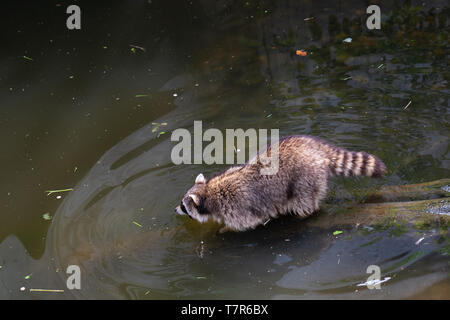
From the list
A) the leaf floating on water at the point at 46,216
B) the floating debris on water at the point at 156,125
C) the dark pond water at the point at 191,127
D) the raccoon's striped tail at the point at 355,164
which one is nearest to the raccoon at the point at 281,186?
the raccoon's striped tail at the point at 355,164

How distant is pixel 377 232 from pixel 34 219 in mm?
3351

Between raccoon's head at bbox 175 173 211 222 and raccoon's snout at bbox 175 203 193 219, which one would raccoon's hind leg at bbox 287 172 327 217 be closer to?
raccoon's head at bbox 175 173 211 222

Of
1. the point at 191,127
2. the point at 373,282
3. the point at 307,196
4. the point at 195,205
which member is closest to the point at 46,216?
the point at 195,205

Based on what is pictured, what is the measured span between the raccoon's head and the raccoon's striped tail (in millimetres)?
1249

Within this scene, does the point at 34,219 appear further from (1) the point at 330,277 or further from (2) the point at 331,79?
(2) the point at 331,79

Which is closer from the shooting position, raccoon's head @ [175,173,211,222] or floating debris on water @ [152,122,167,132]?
raccoon's head @ [175,173,211,222]

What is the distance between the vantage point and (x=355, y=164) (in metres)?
4.62

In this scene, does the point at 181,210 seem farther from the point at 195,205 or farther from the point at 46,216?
the point at 46,216

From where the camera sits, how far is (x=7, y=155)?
19.8 feet

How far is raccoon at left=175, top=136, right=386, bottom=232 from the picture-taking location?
466cm

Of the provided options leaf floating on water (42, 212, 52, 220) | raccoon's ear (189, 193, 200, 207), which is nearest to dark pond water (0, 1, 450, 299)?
leaf floating on water (42, 212, 52, 220)

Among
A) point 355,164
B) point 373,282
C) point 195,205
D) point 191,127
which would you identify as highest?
point 191,127

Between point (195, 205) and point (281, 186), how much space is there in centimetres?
83

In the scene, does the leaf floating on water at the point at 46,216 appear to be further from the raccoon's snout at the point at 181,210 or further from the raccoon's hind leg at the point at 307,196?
the raccoon's hind leg at the point at 307,196
